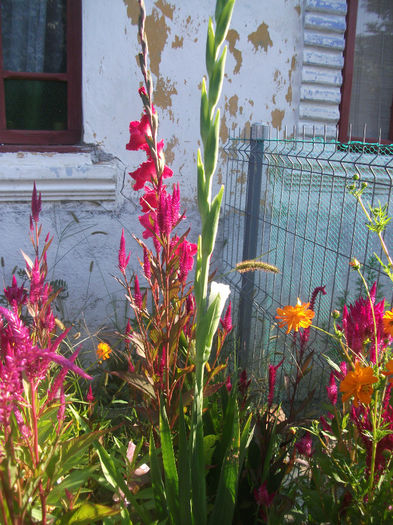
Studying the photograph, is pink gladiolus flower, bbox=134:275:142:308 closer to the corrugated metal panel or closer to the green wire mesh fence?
the green wire mesh fence

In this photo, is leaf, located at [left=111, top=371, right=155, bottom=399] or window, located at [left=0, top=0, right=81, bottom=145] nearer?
leaf, located at [left=111, top=371, right=155, bottom=399]

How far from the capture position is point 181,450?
1.11 metres

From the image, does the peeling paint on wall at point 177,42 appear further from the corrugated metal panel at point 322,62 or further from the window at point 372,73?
the window at point 372,73

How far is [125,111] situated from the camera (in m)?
3.23

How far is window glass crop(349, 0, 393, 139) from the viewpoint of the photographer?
4.06m

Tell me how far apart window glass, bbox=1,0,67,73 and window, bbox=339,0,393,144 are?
2194 millimetres

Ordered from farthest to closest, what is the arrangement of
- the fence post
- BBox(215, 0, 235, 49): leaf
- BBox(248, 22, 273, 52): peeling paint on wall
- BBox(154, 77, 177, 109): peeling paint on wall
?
1. BBox(248, 22, 273, 52): peeling paint on wall
2. BBox(154, 77, 177, 109): peeling paint on wall
3. the fence post
4. BBox(215, 0, 235, 49): leaf

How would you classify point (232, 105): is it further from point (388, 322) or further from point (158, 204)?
point (388, 322)

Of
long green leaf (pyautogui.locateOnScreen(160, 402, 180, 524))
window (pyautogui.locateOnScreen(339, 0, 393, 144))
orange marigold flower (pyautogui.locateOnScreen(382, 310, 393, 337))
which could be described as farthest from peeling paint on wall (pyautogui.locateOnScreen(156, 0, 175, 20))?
long green leaf (pyautogui.locateOnScreen(160, 402, 180, 524))

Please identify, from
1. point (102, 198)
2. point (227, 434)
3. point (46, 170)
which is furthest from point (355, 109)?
point (227, 434)

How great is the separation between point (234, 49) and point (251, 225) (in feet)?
4.02

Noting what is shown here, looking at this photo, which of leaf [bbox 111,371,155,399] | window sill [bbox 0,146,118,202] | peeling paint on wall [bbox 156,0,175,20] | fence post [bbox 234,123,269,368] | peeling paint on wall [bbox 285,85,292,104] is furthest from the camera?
peeling paint on wall [bbox 285,85,292,104]

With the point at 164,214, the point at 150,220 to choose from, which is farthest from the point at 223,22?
the point at 150,220

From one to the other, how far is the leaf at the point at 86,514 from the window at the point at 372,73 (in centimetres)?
358
